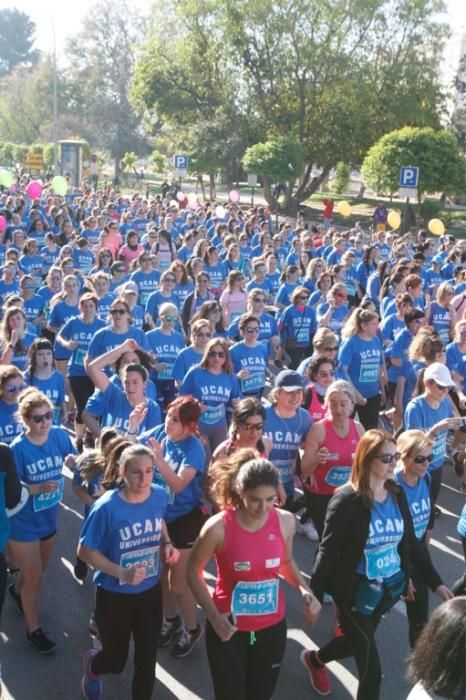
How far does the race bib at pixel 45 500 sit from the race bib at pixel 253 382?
285 cm

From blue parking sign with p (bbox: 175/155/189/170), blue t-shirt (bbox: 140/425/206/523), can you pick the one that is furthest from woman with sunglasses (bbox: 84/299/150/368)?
blue parking sign with p (bbox: 175/155/189/170)

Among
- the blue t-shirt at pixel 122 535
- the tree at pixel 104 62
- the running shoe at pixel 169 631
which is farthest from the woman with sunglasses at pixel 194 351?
the tree at pixel 104 62

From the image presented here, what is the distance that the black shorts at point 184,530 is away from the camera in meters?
4.88

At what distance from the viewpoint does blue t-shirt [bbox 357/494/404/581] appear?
13.3 ft

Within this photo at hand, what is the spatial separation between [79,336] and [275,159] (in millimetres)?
26049

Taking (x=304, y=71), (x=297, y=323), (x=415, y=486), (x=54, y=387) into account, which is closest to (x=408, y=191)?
(x=297, y=323)

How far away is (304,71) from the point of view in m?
36.8

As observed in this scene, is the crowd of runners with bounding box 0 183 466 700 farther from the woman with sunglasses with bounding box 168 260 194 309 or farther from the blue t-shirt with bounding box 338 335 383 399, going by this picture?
the woman with sunglasses with bounding box 168 260 194 309

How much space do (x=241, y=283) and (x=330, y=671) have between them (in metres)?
5.92

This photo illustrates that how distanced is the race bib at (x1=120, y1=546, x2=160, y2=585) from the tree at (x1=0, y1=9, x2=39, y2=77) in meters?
110

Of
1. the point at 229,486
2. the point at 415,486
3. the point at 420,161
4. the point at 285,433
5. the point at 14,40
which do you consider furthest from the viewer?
the point at 14,40

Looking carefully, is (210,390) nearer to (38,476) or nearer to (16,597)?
(38,476)

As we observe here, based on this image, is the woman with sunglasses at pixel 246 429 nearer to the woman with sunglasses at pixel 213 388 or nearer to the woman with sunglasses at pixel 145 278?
the woman with sunglasses at pixel 213 388

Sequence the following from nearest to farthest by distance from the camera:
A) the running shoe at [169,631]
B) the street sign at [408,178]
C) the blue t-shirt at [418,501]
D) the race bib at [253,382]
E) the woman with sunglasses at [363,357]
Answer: the blue t-shirt at [418,501], the running shoe at [169,631], the woman with sunglasses at [363,357], the race bib at [253,382], the street sign at [408,178]
